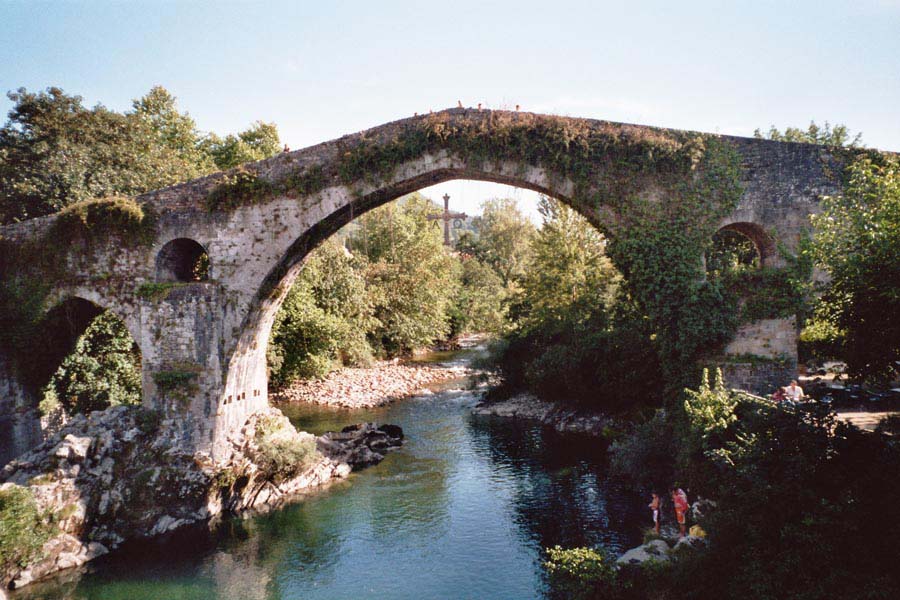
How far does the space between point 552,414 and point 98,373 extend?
1233cm

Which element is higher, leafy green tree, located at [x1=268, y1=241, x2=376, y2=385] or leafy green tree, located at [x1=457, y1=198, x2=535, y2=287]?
leafy green tree, located at [x1=457, y1=198, x2=535, y2=287]

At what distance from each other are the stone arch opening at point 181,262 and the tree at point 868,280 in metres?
10.6

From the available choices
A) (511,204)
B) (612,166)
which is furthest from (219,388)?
(511,204)

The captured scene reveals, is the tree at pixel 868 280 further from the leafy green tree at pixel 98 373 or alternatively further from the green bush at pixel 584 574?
the leafy green tree at pixel 98 373

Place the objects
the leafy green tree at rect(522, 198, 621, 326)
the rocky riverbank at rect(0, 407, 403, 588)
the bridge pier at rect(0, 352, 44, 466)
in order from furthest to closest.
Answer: the leafy green tree at rect(522, 198, 621, 326) < the bridge pier at rect(0, 352, 44, 466) < the rocky riverbank at rect(0, 407, 403, 588)

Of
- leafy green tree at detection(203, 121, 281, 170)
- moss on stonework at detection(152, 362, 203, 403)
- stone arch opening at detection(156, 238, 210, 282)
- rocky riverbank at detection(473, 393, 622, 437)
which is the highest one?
leafy green tree at detection(203, 121, 281, 170)

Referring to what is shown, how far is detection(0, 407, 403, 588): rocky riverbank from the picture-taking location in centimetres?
982

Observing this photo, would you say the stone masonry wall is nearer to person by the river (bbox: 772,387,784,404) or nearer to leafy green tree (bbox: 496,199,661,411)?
person by the river (bbox: 772,387,784,404)

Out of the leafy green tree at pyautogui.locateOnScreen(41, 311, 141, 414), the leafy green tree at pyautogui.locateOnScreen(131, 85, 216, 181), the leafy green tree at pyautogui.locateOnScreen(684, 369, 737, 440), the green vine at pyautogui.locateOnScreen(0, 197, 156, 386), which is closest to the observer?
the leafy green tree at pyautogui.locateOnScreen(684, 369, 737, 440)

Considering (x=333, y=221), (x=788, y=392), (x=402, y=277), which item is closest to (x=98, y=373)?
(x=333, y=221)

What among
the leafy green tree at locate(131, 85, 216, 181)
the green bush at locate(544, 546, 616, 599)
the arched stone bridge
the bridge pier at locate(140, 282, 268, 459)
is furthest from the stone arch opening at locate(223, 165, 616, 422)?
the leafy green tree at locate(131, 85, 216, 181)

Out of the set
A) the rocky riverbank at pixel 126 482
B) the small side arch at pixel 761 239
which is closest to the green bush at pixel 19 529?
the rocky riverbank at pixel 126 482

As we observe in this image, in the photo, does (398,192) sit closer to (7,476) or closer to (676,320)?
(676,320)

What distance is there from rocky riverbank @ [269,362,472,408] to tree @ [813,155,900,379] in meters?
15.5
